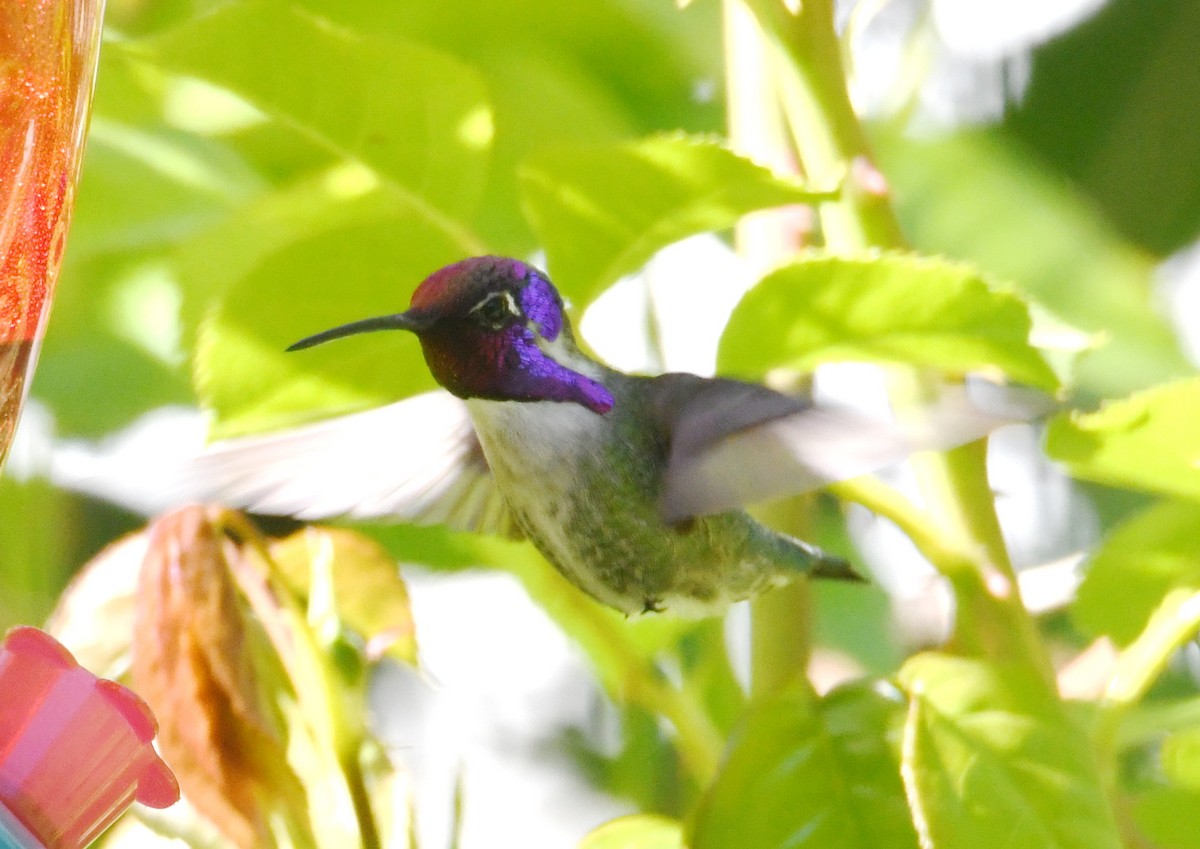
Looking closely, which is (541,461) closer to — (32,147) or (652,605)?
(652,605)

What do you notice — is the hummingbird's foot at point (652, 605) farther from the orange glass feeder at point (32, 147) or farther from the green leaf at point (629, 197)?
the orange glass feeder at point (32, 147)

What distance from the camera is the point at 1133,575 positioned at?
75cm

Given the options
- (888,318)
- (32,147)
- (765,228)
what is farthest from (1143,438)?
(32,147)

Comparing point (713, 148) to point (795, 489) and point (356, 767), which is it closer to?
point (795, 489)

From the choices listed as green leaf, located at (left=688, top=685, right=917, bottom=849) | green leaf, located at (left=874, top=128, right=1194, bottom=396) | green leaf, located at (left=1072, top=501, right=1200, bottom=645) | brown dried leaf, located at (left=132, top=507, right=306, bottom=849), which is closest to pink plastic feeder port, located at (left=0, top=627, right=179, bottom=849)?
brown dried leaf, located at (left=132, top=507, right=306, bottom=849)

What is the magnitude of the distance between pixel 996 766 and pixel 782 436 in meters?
0.16

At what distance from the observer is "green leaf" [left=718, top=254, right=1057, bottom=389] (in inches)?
23.0

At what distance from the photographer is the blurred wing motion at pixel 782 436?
1.81 ft

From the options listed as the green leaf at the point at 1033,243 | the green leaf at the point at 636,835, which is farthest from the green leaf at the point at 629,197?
the green leaf at the point at 1033,243

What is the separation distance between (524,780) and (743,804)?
113 cm

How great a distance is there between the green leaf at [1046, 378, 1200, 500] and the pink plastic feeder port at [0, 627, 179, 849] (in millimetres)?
398

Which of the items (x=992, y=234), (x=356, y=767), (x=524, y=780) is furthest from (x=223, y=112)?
(x=524, y=780)

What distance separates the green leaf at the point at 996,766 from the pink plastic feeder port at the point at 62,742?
0.29m

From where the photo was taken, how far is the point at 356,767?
0.59m
